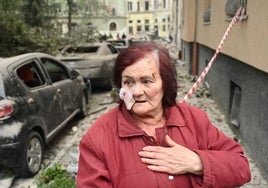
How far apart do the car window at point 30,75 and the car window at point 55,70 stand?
57 cm

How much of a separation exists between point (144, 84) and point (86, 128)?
4987 millimetres

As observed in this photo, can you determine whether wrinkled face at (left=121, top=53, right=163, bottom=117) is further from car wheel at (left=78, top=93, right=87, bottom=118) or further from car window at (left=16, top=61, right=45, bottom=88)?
car wheel at (left=78, top=93, right=87, bottom=118)

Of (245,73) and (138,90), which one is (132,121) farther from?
(245,73)

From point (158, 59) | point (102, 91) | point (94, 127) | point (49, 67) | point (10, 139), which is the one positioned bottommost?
point (102, 91)

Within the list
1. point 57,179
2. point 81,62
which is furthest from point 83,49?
point 57,179

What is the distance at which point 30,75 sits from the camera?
497cm

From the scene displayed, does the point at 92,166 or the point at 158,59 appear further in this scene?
the point at 158,59

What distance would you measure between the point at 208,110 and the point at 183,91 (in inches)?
86.2

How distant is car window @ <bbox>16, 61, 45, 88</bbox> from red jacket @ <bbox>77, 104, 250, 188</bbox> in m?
3.20

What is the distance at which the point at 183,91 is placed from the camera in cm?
953

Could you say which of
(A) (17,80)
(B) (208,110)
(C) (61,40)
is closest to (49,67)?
(A) (17,80)

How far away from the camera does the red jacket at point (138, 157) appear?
1.59m

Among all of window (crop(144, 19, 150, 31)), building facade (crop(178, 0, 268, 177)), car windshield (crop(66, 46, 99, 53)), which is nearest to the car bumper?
building facade (crop(178, 0, 268, 177))

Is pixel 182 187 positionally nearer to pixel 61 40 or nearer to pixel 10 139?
pixel 10 139
